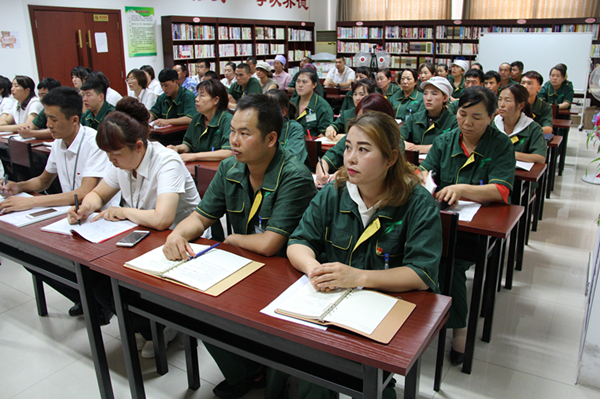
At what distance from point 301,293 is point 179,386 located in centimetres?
109

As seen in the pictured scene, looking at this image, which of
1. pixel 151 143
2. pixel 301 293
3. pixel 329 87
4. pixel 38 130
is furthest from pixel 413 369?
pixel 329 87

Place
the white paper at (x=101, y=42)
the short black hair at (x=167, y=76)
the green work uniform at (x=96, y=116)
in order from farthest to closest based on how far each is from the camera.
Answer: the white paper at (x=101, y=42) < the short black hair at (x=167, y=76) < the green work uniform at (x=96, y=116)

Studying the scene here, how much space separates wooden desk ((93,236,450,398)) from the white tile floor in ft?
1.60

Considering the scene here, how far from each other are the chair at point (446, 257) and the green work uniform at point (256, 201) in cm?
57

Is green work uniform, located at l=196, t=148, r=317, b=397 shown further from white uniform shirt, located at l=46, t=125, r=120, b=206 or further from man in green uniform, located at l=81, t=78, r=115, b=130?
man in green uniform, located at l=81, t=78, r=115, b=130

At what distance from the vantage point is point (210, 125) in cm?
368

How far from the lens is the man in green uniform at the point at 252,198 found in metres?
1.79

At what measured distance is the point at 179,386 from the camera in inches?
82.7

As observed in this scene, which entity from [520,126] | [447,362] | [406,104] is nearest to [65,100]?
[447,362]

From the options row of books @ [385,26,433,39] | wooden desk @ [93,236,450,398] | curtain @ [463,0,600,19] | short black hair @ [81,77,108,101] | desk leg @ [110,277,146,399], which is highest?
curtain @ [463,0,600,19]

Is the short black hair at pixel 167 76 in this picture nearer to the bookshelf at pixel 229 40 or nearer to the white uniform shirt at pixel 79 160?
the white uniform shirt at pixel 79 160

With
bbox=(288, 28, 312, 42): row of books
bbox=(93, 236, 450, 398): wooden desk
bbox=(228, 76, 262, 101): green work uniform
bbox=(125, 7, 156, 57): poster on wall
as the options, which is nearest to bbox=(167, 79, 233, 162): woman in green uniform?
bbox=(93, 236, 450, 398): wooden desk

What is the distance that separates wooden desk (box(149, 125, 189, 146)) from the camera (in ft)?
14.7

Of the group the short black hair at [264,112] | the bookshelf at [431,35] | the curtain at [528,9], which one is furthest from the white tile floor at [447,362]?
the curtain at [528,9]
